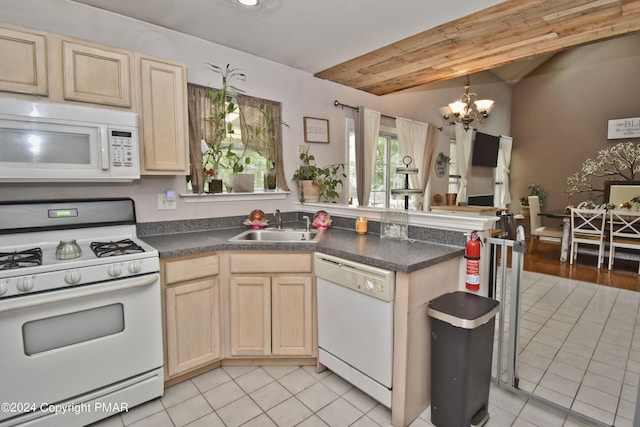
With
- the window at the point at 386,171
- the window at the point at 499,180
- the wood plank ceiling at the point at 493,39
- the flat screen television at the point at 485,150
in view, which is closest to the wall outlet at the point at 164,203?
the wood plank ceiling at the point at 493,39

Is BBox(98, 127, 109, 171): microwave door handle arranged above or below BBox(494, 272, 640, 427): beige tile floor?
above

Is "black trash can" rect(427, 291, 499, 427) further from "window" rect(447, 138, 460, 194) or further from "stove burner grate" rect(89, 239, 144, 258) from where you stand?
"window" rect(447, 138, 460, 194)

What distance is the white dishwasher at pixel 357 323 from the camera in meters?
1.71

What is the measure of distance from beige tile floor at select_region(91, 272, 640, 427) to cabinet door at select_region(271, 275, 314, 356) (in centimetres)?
17

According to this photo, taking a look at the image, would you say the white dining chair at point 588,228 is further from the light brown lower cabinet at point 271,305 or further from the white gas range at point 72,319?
the white gas range at point 72,319

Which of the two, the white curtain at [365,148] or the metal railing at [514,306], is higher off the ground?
the white curtain at [365,148]

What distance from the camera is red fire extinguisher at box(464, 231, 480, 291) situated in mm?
1751

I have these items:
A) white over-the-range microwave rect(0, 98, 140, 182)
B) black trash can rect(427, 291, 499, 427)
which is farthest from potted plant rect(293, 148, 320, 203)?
black trash can rect(427, 291, 499, 427)

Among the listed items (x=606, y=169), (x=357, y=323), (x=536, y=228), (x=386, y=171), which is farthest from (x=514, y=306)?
(x=606, y=169)

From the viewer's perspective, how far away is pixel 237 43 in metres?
2.70

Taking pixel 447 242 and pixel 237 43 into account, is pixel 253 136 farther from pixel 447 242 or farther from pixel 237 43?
pixel 447 242

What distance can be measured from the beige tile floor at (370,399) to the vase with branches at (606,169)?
14.7 feet

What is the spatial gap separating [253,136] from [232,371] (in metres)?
1.90

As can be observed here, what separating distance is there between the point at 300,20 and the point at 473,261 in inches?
77.6
